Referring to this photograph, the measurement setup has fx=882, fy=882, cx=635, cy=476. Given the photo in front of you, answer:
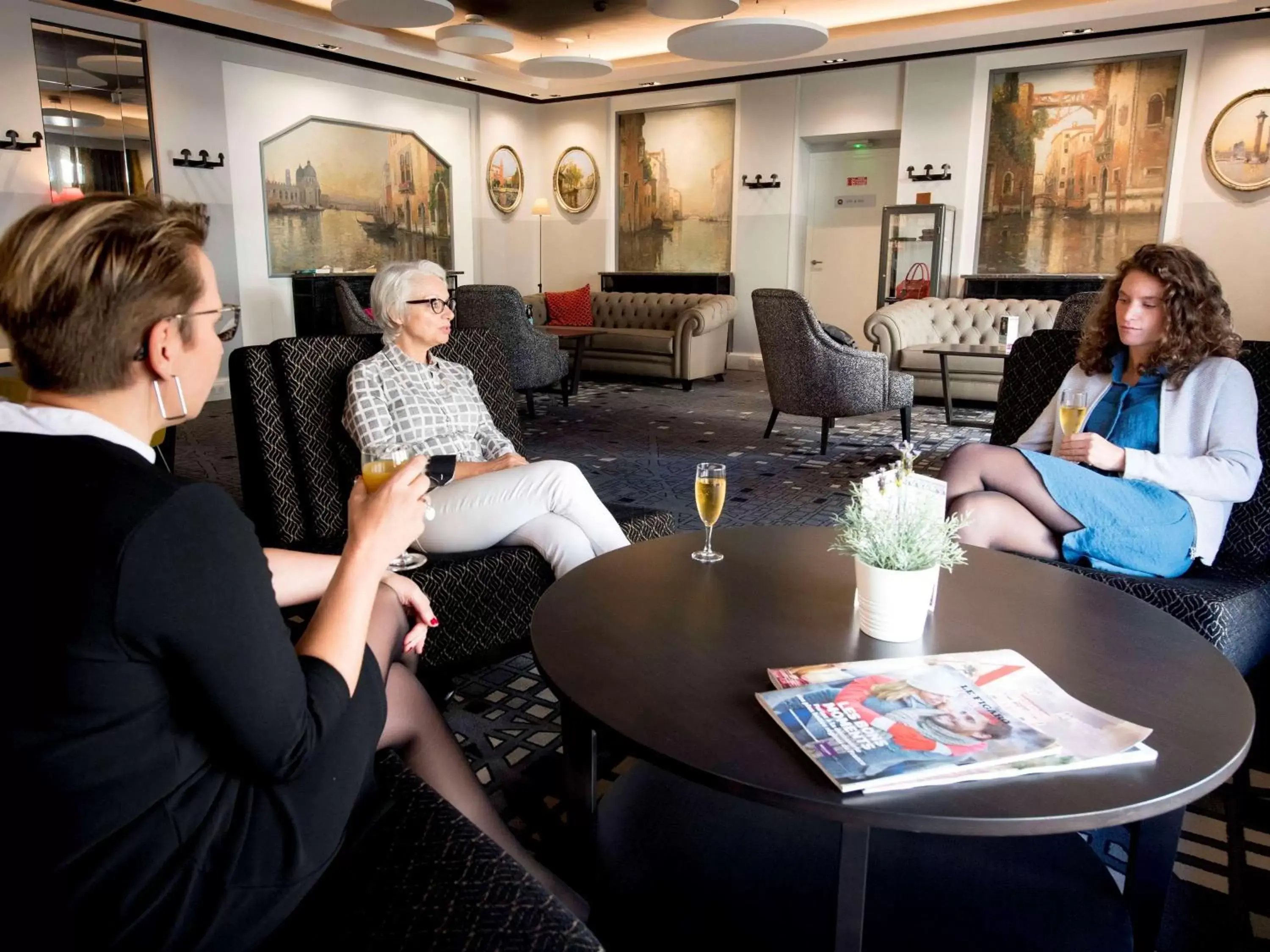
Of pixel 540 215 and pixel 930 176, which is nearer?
pixel 930 176

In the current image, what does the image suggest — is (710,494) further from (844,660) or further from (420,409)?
(420,409)

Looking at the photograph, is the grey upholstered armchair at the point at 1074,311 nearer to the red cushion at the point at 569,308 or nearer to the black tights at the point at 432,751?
the red cushion at the point at 569,308

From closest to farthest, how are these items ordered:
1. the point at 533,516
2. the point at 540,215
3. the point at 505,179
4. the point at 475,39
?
the point at 533,516 < the point at 475,39 < the point at 505,179 < the point at 540,215

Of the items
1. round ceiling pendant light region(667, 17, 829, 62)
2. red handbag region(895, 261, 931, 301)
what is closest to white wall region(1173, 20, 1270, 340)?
red handbag region(895, 261, 931, 301)

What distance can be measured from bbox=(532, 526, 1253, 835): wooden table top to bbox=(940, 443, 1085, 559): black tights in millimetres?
385

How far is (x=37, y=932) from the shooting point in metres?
0.75

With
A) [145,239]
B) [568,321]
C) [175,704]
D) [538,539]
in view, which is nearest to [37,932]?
[175,704]

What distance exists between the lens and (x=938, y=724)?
108cm

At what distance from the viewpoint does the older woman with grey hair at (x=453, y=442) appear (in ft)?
7.57

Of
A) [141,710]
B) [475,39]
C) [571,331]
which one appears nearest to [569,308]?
[571,331]

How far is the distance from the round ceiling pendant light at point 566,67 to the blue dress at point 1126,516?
6.96m

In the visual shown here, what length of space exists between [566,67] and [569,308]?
2201 mm

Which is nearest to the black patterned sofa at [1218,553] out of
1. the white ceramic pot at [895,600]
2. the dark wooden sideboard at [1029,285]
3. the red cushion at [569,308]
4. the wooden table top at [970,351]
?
the white ceramic pot at [895,600]

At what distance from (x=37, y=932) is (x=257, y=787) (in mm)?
207
